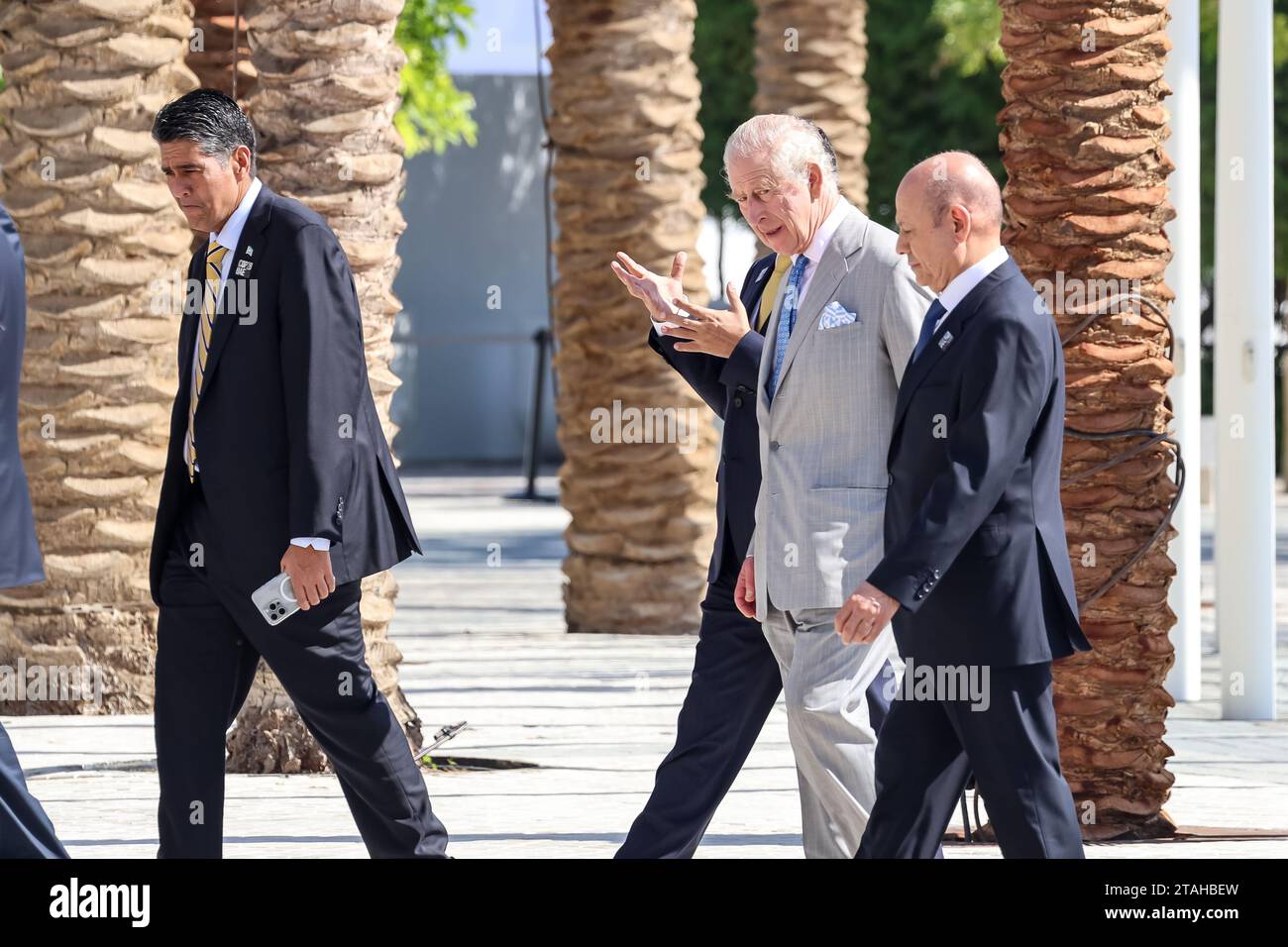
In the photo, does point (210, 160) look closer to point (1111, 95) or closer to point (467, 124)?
point (1111, 95)

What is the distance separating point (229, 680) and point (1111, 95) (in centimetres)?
338

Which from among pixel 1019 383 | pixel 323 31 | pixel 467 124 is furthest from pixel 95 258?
pixel 467 124

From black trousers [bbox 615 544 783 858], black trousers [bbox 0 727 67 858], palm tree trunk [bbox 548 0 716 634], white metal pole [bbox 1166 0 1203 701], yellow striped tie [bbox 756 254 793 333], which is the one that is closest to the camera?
black trousers [bbox 0 727 67 858]

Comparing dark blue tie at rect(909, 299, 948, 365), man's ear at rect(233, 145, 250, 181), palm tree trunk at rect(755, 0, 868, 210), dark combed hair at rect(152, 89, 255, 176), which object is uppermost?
palm tree trunk at rect(755, 0, 868, 210)

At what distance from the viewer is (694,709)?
546cm

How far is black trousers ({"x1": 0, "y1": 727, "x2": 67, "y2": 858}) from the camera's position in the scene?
4.95 m

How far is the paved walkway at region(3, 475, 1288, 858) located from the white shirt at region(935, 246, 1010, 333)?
2.23 m

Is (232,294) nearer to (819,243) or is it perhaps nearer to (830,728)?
(819,243)

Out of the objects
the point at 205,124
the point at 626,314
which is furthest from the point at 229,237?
the point at 626,314

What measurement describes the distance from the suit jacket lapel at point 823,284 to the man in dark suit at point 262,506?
3.39 feet

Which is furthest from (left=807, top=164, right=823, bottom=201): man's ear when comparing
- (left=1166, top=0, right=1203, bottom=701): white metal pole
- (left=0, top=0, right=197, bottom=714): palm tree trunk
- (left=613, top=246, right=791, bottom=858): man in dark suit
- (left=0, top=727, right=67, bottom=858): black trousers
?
(left=1166, top=0, right=1203, bottom=701): white metal pole

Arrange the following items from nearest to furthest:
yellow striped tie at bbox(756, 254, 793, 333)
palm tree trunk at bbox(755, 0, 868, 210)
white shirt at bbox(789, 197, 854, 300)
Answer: white shirt at bbox(789, 197, 854, 300)
yellow striped tie at bbox(756, 254, 793, 333)
palm tree trunk at bbox(755, 0, 868, 210)

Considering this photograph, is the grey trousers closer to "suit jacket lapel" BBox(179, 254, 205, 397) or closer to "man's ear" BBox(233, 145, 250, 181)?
"suit jacket lapel" BBox(179, 254, 205, 397)

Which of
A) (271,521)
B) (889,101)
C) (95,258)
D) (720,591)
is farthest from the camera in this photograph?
(889,101)
